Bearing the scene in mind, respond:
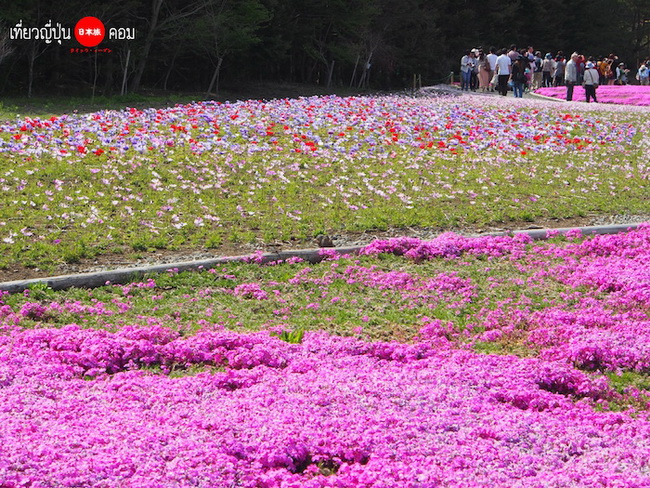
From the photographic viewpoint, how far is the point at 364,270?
8.93 meters

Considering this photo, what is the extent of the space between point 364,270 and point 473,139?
32.2ft

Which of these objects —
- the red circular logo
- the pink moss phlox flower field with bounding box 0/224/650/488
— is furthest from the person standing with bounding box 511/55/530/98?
the pink moss phlox flower field with bounding box 0/224/650/488

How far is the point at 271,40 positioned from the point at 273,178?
2610cm

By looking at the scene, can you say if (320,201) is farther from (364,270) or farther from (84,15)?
(84,15)

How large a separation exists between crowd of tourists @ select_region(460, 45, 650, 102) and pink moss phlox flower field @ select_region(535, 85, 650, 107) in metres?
0.78

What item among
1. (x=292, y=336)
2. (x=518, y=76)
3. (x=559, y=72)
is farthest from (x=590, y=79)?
(x=292, y=336)

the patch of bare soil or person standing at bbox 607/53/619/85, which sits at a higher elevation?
person standing at bbox 607/53/619/85

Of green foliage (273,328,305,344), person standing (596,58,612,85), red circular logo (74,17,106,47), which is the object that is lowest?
green foliage (273,328,305,344)

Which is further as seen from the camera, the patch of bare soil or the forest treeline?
the forest treeline

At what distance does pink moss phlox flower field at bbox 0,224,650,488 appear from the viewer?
449 cm

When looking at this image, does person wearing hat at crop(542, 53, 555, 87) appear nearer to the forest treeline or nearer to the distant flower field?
the forest treeline

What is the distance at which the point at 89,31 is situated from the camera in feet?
97.1

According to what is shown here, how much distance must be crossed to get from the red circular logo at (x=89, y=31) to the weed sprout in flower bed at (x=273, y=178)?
439 inches

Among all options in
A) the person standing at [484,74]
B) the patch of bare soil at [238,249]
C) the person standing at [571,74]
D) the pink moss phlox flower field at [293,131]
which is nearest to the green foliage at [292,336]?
the patch of bare soil at [238,249]
